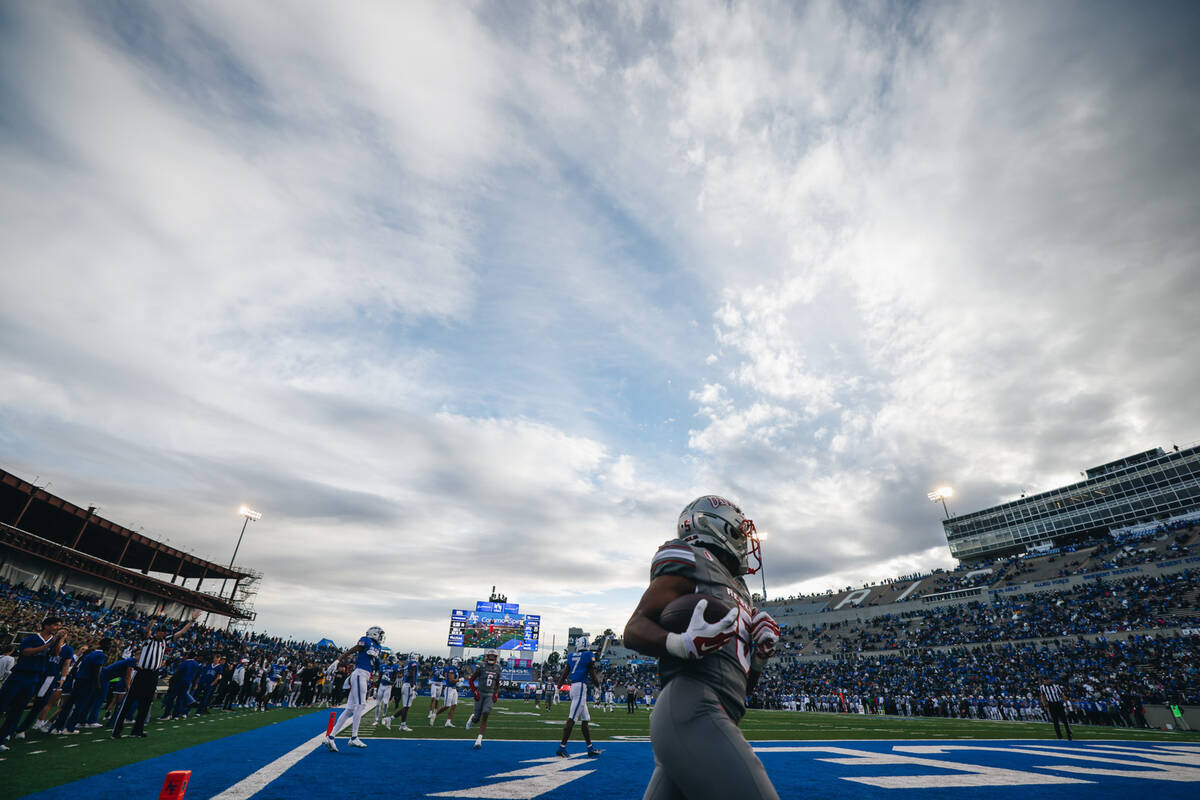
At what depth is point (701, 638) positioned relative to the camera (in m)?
2.43

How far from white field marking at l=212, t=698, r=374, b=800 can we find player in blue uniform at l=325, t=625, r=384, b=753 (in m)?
0.62

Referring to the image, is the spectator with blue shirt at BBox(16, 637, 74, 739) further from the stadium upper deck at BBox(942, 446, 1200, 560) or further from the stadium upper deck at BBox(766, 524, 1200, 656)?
the stadium upper deck at BBox(942, 446, 1200, 560)

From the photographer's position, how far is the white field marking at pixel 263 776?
19.3 feet

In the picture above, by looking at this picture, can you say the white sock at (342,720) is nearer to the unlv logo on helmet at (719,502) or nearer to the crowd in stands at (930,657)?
the crowd in stands at (930,657)

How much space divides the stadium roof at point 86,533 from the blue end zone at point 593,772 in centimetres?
3678

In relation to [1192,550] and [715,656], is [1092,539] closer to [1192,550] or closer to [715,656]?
[1192,550]

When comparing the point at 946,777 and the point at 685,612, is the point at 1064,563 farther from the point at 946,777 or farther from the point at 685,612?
the point at 685,612

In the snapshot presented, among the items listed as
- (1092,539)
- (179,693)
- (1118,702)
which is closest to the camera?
(179,693)

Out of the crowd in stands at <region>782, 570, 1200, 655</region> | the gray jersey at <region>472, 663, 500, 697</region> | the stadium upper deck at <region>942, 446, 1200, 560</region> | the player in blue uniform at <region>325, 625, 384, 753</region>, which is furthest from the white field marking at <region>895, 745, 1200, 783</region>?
the stadium upper deck at <region>942, 446, 1200, 560</region>

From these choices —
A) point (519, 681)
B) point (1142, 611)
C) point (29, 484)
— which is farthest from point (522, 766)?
point (519, 681)

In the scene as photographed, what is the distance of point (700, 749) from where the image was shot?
239cm

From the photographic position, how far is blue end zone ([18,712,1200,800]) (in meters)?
6.58

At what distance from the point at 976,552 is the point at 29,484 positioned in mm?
101580

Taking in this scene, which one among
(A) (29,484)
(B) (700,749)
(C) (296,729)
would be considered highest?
(A) (29,484)
